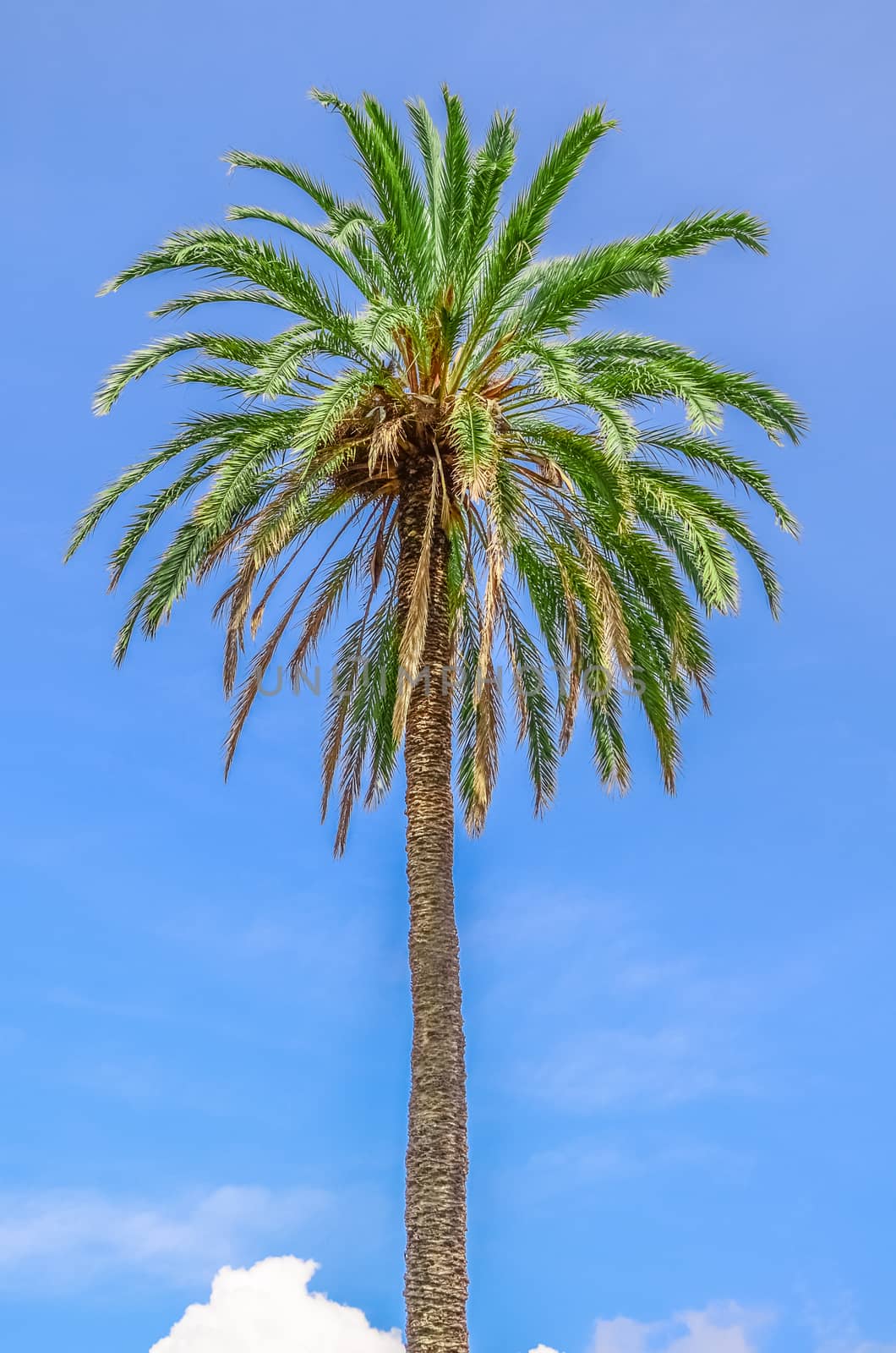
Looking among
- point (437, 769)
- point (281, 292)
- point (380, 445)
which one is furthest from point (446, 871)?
point (281, 292)

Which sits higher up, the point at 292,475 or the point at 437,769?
the point at 292,475

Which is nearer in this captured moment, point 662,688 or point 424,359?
point 424,359

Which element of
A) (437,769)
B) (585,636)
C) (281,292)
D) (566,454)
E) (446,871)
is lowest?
(446,871)

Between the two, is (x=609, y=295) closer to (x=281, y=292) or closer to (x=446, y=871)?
(x=281, y=292)

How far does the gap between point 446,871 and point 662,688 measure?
12.3 ft

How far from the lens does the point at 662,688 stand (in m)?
19.0

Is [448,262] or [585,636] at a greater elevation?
[448,262]

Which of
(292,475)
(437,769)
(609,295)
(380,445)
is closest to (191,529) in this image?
(292,475)

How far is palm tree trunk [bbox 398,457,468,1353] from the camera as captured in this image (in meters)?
15.4

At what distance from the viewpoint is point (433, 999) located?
16500 millimetres

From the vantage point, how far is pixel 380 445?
17016 mm

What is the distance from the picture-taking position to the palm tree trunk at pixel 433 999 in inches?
606

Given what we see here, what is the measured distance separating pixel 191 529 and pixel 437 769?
403cm

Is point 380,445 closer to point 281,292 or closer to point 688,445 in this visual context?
point 281,292
